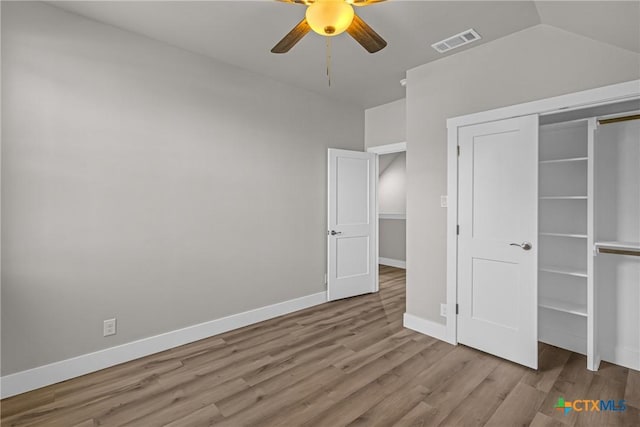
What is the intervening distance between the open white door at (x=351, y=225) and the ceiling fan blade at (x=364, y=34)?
2.25m

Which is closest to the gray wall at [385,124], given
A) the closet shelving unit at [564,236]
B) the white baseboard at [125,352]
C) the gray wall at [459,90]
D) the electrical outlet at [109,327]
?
the gray wall at [459,90]

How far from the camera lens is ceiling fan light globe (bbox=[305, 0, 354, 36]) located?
175 cm

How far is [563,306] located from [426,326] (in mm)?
1210

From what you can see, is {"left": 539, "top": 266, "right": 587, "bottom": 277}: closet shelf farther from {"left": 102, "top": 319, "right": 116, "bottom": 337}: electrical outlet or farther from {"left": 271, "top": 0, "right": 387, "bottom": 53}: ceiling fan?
{"left": 102, "top": 319, "right": 116, "bottom": 337}: electrical outlet

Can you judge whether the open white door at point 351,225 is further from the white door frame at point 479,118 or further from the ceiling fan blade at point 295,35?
the ceiling fan blade at point 295,35

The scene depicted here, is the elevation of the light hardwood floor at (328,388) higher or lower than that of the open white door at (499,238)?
lower

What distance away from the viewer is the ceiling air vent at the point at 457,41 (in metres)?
2.72

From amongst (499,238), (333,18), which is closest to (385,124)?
(499,238)

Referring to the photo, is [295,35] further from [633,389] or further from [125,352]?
[633,389]

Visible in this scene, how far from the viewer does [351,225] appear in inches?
179

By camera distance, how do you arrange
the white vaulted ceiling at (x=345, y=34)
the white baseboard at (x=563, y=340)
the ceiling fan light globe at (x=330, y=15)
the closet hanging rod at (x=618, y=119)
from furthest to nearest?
1. the white baseboard at (x=563, y=340)
2. the closet hanging rod at (x=618, y=119)
3. the white vaulted ceiling at (x=345, y=34)
4. the ceiling fan light globe at (x=330, y=15)

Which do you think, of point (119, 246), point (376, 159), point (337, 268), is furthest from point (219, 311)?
point (376, 159)

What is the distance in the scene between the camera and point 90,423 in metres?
2.01

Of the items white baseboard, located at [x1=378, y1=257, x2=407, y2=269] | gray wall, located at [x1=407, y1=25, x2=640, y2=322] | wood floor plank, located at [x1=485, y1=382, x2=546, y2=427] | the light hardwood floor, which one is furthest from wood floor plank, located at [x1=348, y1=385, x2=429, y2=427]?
white baseboard, located at [x1=378, y1=257, x2=407, y2=269]
